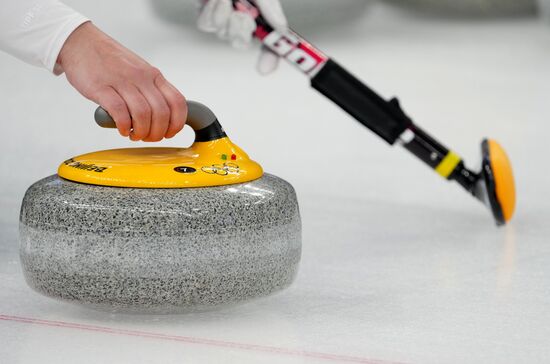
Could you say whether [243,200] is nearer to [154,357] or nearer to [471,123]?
[154,357]

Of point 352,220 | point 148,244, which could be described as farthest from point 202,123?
point 352,220

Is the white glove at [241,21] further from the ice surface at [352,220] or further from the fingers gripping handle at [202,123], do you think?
the fingers gripping handle at [202,123]

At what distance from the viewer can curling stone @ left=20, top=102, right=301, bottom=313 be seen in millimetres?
1580

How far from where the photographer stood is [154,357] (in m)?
1.56

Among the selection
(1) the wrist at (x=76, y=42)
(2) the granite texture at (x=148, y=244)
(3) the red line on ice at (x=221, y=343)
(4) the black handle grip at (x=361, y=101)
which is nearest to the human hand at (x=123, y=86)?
(1) the wrist at (x=76, y=42)

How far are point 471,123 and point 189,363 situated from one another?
7.60ft

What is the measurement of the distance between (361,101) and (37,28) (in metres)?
0.84

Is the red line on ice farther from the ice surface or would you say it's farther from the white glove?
the white glove

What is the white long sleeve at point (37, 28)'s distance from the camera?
1.84 metres

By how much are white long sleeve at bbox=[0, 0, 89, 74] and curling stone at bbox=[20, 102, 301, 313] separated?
0.70ft

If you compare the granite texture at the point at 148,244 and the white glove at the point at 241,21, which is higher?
the white glove at the point at 241,21

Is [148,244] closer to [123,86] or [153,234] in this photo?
[153,234]

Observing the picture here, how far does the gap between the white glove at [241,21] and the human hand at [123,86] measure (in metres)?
0.82

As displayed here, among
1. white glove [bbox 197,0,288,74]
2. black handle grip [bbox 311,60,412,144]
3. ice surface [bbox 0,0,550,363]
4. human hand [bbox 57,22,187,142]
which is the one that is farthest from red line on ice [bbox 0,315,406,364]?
white glove [bbox 197,0,288,74]
